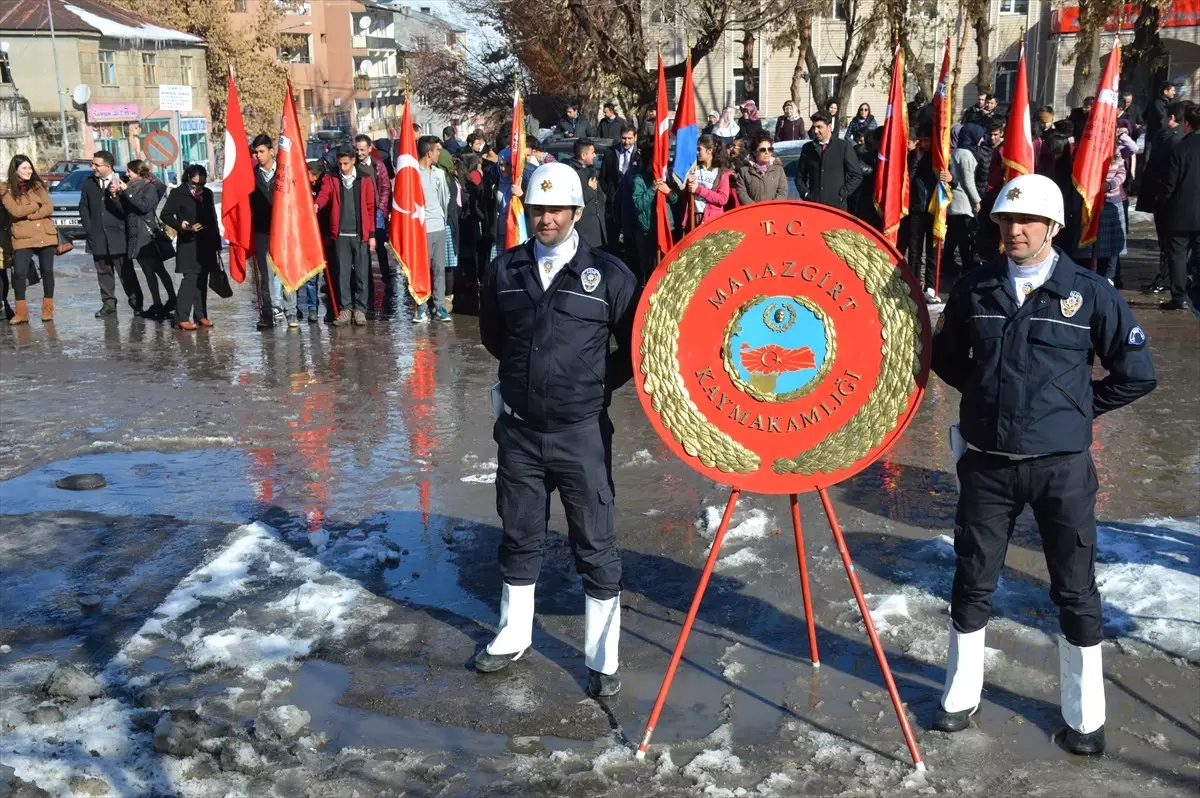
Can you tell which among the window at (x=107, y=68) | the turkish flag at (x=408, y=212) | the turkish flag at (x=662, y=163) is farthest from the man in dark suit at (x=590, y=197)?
the window at (x=107, y=68)

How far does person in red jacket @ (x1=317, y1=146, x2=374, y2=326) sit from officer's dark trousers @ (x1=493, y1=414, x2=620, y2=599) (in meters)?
8.41

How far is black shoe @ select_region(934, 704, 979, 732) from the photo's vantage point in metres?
4.69

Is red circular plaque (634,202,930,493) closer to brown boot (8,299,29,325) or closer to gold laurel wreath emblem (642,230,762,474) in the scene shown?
gold laurel wreath emblem (642,230,762,474)

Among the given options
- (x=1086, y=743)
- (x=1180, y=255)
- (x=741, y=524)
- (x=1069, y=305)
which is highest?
(x=1069, y=305)

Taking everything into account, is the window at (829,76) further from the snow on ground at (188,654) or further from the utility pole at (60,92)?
the snow on ground at (188,654)

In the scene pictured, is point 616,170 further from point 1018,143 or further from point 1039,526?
point 1039,526

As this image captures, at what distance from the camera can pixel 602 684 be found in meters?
5.08

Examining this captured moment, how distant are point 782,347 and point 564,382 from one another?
0.96 meters

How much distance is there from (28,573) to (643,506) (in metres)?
3.38

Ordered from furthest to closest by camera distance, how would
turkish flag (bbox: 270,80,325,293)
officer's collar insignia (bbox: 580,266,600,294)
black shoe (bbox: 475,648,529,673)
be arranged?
1. turkish flag (bbox: 270,80,325,293)
2. black shoe (bbox: 475,648,529,673)
3. officer's collar insignia (bbox: 580,266,600,294)

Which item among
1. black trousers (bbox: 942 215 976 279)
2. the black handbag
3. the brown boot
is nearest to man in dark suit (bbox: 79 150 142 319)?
the brown boot

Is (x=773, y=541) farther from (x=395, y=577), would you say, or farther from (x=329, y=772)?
(x=329, y=772)

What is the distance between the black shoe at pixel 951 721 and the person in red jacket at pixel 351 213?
32.0 ft

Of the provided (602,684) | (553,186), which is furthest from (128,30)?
(602,684)
